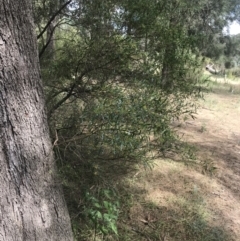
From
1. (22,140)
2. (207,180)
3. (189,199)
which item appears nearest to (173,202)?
(189,199)

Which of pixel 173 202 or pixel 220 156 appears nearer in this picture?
pixel 173 202

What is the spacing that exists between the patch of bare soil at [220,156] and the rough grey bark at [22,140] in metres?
2.04

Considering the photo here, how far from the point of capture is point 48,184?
6.37 feet

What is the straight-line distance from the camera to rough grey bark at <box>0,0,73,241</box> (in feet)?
5.25

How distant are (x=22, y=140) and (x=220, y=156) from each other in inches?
143

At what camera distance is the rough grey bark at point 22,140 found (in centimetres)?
160

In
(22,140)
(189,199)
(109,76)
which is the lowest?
(189,199)

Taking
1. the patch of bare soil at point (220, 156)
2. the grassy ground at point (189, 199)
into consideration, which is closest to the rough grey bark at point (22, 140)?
the grassy ground at point (189, 199)

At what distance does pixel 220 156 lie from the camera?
15.1 ft

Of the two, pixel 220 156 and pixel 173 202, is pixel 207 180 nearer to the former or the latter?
pixel 173 202

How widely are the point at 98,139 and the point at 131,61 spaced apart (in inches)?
38.5

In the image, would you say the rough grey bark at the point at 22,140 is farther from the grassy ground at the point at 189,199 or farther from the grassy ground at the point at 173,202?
the grassy ground at the point at 189,199

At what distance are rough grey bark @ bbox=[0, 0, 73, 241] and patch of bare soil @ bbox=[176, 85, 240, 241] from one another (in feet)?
6.70

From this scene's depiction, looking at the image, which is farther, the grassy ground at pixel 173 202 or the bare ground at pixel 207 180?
the bare ground at pixel 207 180
